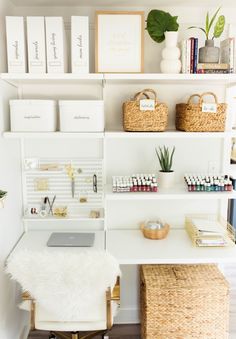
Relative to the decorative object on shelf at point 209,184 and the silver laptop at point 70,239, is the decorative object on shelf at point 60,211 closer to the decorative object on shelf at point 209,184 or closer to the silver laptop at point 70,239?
the silver laptop at point 70,239

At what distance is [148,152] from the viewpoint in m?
2.37

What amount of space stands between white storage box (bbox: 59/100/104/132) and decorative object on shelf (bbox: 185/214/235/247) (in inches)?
36.3

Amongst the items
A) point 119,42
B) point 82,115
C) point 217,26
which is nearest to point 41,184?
point 82,115

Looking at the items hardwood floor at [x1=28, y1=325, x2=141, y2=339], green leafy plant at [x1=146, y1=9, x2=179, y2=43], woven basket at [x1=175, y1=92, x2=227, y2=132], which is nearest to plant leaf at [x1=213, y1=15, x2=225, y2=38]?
green leafy plant at [x1=146, y1=9, x2=179, y2=43]

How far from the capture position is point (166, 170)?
2.27m

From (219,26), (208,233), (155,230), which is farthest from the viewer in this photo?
(155,230)

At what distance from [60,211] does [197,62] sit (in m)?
1.34

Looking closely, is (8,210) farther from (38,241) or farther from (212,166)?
(212,166)

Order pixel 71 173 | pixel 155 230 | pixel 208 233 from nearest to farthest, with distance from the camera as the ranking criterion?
pixel 208 233
pixel 155 230
pixel 71 173

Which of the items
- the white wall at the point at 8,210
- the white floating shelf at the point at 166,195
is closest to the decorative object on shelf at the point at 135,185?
the white floating shelf at the point at 166,195

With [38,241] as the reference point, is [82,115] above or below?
above

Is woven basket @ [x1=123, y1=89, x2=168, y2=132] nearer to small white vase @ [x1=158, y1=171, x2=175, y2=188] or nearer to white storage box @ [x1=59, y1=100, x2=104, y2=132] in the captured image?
white storage box @ [x1=59, y1=100, x2=104, y2=132]

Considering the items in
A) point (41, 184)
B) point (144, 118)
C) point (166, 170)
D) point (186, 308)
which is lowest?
point (186, 308)

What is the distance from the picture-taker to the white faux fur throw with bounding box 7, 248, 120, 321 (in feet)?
5.46
